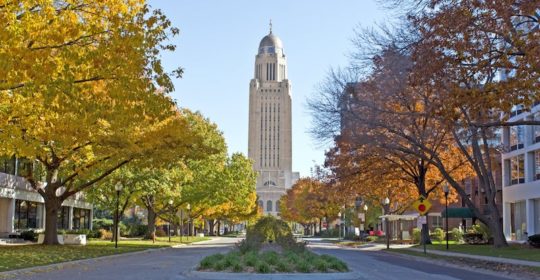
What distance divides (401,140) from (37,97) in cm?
2636

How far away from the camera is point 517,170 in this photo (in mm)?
55188

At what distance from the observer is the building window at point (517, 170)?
54.1 m

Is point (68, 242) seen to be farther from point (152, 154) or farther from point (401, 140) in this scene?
point (401, 140)

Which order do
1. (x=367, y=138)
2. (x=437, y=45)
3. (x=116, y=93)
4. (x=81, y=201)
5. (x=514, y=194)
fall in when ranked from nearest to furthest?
(x=116, y=93)
(x=437, y=45)
(x=367, y=138)
(x=514, y=194)
(x=81, y=201)

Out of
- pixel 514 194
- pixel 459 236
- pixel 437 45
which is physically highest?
pixel 437 45

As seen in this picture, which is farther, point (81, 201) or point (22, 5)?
point (81, 201)

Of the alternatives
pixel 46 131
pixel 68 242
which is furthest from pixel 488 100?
pixel 68 242

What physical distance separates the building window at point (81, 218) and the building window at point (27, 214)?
11651 millimetres

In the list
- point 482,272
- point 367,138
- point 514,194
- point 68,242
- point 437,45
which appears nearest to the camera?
point 437,45

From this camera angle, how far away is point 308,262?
1908 cm

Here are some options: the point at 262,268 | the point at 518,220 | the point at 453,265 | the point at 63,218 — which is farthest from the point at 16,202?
the point at 518,220

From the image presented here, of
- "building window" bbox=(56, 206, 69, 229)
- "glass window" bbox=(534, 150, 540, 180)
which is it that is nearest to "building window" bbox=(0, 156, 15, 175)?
"building window" bbox=(56, 206, 69, 229)

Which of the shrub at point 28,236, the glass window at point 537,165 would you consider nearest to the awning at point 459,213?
the glass window at point 537,165

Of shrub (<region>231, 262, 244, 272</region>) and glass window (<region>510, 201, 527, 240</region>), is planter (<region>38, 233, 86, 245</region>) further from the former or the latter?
glass window (<region>510, 201, 527, 240</region>)
